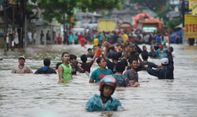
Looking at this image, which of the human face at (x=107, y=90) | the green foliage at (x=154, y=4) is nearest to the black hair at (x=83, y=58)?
the human face at (x=107, y=90)

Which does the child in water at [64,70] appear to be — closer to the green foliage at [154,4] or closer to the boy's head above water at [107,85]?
the boy's head above water at [107,85]

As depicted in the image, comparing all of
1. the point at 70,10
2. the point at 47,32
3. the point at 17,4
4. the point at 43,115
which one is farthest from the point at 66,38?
the point at 43,115

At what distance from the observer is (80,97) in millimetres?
16500

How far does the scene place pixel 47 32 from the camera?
7625 centimetres

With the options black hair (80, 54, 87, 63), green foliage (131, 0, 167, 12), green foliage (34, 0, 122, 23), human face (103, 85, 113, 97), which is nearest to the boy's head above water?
human face (103, 85, 113, 97)

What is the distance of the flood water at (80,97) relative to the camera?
13.6m

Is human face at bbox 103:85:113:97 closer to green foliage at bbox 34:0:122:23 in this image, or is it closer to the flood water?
the flood water

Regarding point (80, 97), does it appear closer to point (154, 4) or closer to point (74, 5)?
point (74, 5)

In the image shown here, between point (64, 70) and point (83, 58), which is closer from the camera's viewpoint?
point (64, 70)

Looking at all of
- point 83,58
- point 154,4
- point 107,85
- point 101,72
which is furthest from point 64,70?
point 154,4

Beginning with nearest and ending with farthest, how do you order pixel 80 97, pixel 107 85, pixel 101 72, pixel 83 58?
pixel 107 85
pixel 80 97
pixel 101 72
pixel 83 58

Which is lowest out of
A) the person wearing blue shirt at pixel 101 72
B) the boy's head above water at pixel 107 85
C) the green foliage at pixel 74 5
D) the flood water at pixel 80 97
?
the flood water at pixel 80 97

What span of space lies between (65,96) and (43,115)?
3.78 m

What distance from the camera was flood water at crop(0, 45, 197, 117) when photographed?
13.6 m
